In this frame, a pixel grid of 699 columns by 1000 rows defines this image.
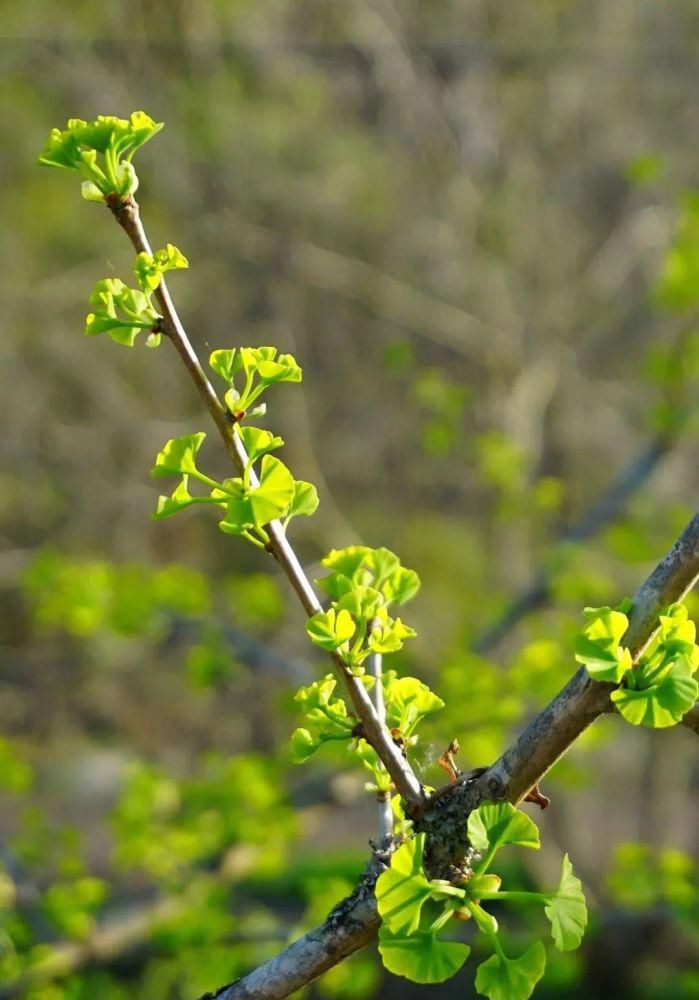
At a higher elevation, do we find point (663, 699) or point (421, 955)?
point (663, 699)

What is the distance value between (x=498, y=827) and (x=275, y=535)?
1.16 ft

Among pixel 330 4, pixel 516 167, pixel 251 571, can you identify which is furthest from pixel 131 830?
pixel 251 571

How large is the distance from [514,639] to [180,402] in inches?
201

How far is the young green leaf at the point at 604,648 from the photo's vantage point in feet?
3.04

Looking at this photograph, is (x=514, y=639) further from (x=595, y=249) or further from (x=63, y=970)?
(x=595, y=249)

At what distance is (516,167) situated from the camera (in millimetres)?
6312

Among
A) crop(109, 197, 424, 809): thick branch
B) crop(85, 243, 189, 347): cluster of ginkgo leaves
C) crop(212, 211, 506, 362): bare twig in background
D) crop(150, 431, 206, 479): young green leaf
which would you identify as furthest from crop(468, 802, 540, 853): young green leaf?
crop(212, 211, 506, 362): bare twig in background

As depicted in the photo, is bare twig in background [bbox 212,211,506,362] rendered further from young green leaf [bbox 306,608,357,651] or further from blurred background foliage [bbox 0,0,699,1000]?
young green leaf [bbox 306,608,357,651]

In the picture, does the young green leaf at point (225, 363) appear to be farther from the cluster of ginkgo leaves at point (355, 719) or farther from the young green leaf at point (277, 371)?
the cluster of ginkgo leaves at point (355, 719)

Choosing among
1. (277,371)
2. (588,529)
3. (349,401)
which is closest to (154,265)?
(277,371)

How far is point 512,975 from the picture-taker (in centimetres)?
96

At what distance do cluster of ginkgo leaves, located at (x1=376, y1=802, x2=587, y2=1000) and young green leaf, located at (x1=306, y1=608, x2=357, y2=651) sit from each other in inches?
8.3

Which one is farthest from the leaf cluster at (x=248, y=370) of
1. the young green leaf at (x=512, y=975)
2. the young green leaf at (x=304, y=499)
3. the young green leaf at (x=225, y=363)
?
the young green leaf at (x=512, y=975)

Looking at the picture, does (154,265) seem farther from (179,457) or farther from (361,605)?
(361,605)
